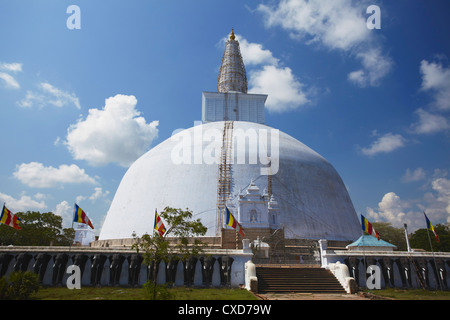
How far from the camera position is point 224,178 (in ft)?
101

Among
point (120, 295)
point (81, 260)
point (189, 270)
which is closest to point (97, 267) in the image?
point (81, 260)

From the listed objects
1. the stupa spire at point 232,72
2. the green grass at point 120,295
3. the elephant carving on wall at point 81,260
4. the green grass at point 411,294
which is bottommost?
the green grass at point 120,295

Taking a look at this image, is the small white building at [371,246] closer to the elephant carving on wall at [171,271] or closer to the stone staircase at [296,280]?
the stone staircase at [296,280]

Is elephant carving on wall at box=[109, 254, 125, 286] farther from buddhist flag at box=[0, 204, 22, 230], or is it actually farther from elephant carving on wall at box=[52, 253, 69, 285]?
buddhist flag at box=[0, 204, 22, 230]

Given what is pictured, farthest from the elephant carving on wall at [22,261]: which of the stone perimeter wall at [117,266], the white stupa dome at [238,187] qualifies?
the white stupa dome at [238,187]

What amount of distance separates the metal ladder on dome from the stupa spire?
804 inches

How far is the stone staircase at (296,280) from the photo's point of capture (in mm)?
18406

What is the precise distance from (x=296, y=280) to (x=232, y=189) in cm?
1253

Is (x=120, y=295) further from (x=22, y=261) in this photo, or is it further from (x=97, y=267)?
(x=22, y=261)

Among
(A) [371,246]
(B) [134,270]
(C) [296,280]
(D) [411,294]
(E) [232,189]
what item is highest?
(E) [232,189]

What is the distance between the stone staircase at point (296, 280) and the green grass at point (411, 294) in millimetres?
2701

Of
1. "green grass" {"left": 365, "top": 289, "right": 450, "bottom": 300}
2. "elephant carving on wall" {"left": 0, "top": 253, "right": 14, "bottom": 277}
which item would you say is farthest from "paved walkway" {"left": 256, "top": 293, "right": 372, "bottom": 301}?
"elephant carving on wall" {"left": 0, "top": 253, "right": 14, "bottom": 277}

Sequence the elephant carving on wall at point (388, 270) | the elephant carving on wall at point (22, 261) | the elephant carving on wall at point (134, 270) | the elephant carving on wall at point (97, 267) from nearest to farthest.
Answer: the elephant carving on wall at point (134, 270)
the elephant carving on wall at point (97, 267)
the elephant carving on wall at point (22, 261)
the elephant carving on wall at point (388, 270)
